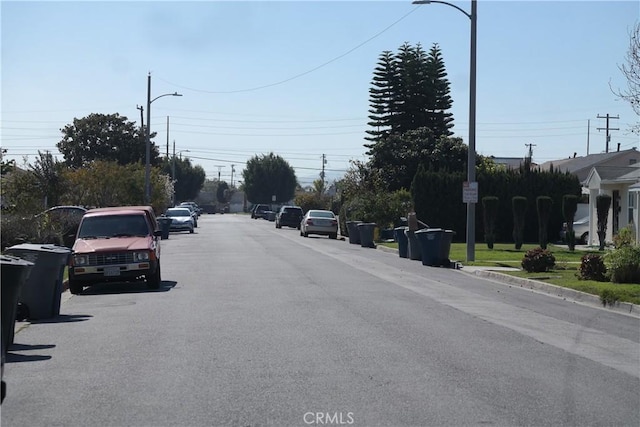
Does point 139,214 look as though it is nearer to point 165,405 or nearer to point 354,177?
point 165,405

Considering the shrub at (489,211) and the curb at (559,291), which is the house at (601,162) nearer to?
the shrub at (489,211)

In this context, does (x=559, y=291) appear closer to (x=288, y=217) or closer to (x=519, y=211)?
(x=519, y=211)

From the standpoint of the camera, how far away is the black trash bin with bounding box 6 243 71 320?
14.0 m

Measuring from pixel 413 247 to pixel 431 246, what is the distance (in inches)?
102

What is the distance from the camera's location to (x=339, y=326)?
42.1 feet

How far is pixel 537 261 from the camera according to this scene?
23750 mm

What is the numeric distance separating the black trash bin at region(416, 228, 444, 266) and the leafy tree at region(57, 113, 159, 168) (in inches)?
1603

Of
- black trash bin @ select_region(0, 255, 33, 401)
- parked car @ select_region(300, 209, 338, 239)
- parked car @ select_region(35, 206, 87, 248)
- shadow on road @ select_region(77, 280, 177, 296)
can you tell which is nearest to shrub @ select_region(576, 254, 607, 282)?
shadow on road @ select_region(77, 280, 177, 296)

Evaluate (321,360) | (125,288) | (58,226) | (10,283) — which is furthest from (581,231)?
(10,283)

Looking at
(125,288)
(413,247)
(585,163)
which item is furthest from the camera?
(585,163)

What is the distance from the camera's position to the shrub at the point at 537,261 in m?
23.8

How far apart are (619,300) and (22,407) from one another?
1244 cm

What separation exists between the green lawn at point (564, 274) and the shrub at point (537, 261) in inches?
8.3

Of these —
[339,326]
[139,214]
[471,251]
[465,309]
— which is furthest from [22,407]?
[471,251]
